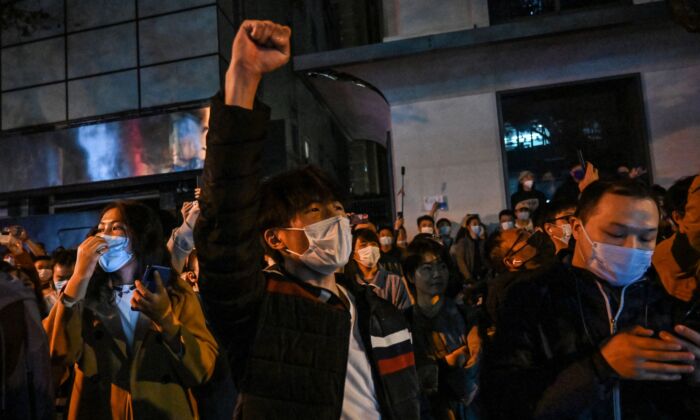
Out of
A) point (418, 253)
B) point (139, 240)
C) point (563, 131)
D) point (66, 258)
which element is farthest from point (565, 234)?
point (563, 131)

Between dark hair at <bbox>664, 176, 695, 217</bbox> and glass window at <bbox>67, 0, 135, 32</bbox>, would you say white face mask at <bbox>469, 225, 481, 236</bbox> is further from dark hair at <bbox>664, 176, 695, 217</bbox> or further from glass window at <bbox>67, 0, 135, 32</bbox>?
glass window at <bbox>67, 0, 135, 32</bbox>

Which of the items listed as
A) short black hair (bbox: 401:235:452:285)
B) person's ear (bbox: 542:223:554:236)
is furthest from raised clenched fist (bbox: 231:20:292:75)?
person's ear (bbox: 542:223:554:236)

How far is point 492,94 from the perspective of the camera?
10031 millimetres

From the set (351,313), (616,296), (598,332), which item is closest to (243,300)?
(351,313)

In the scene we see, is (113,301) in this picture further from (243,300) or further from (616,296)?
(616,296)

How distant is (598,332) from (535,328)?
0.77ft

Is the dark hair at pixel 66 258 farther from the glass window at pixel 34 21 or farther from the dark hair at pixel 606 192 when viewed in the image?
the glass window at pixel 34 21

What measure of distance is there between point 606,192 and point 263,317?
1.47 meters

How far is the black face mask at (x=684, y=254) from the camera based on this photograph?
277cm

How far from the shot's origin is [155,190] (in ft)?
41.9

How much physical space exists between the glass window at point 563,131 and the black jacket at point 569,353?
8.60 metres

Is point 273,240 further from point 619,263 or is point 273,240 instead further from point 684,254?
point 684,254

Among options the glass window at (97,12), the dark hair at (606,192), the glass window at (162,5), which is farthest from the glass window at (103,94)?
the dark hair at (606,192)

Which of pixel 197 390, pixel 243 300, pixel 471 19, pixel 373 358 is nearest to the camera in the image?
pixel 243 300
